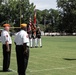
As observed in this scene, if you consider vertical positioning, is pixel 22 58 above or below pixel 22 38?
below

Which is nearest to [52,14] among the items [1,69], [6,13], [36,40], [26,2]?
[26,2]

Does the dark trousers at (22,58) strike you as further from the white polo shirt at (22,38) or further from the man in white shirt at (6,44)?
the man in white shirt at (6,44)

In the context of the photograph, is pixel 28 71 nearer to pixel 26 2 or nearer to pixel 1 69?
pixel 1 69

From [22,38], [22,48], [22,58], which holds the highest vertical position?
[22,38]

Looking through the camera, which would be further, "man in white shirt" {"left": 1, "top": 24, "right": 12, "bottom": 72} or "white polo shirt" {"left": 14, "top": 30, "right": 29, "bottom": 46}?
"man in white shirt" {"left": 1, "top": 24, "right": 12, "bottom": 72}

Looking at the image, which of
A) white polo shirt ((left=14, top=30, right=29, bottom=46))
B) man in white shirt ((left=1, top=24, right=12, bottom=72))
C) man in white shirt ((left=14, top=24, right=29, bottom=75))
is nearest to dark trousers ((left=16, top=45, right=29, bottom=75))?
man in white shirt ((left=14, top=24, right=29, bottom=75))

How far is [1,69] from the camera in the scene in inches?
534

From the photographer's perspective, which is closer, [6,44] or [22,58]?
[22,58]

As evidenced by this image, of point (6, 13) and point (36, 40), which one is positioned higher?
point (6, 13)

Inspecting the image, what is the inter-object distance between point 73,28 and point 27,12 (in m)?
20.9

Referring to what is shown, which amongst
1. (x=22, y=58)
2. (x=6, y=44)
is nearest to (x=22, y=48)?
(x=22, y=58)

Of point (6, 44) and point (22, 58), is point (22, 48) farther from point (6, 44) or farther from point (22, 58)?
point (6, 44)

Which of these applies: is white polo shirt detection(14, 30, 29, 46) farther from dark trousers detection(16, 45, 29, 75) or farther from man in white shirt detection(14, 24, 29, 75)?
dark trousers detection(16, 45, 29, 75)

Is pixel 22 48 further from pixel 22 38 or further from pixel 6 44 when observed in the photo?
pixel 6 44
